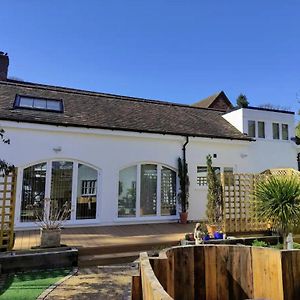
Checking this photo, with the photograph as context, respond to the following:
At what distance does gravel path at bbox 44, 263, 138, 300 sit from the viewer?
6.25 m

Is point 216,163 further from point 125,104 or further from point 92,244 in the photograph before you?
point 92,244

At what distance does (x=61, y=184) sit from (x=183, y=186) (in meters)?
6.22

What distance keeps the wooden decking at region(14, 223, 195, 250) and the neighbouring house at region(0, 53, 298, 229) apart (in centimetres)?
97

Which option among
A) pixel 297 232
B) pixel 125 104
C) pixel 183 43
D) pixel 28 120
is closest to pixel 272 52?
pixel 183 43

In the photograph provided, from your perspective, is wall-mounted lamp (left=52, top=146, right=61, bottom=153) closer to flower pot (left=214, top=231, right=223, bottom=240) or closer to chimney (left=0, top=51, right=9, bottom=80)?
flower pot (left=214, top=231, right=223, bottom=240)

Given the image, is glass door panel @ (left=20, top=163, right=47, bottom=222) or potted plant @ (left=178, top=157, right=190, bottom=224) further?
potted plant @ (left=178, top=157, right=190, bottom=224)

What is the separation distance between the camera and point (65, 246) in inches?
354

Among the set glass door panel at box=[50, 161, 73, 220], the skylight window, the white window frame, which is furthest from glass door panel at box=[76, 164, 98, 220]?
the skylight window

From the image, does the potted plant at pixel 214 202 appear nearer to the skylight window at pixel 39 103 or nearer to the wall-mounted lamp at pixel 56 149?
the wall-mounted lamp at pixel 56 149

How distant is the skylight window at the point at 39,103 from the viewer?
46.2ft

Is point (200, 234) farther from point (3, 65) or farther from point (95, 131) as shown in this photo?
point (3, 65)

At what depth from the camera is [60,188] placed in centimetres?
1288

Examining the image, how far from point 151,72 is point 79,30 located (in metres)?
7.79

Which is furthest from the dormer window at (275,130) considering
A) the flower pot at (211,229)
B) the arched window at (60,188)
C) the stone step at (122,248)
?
the arched window at (60,188)
